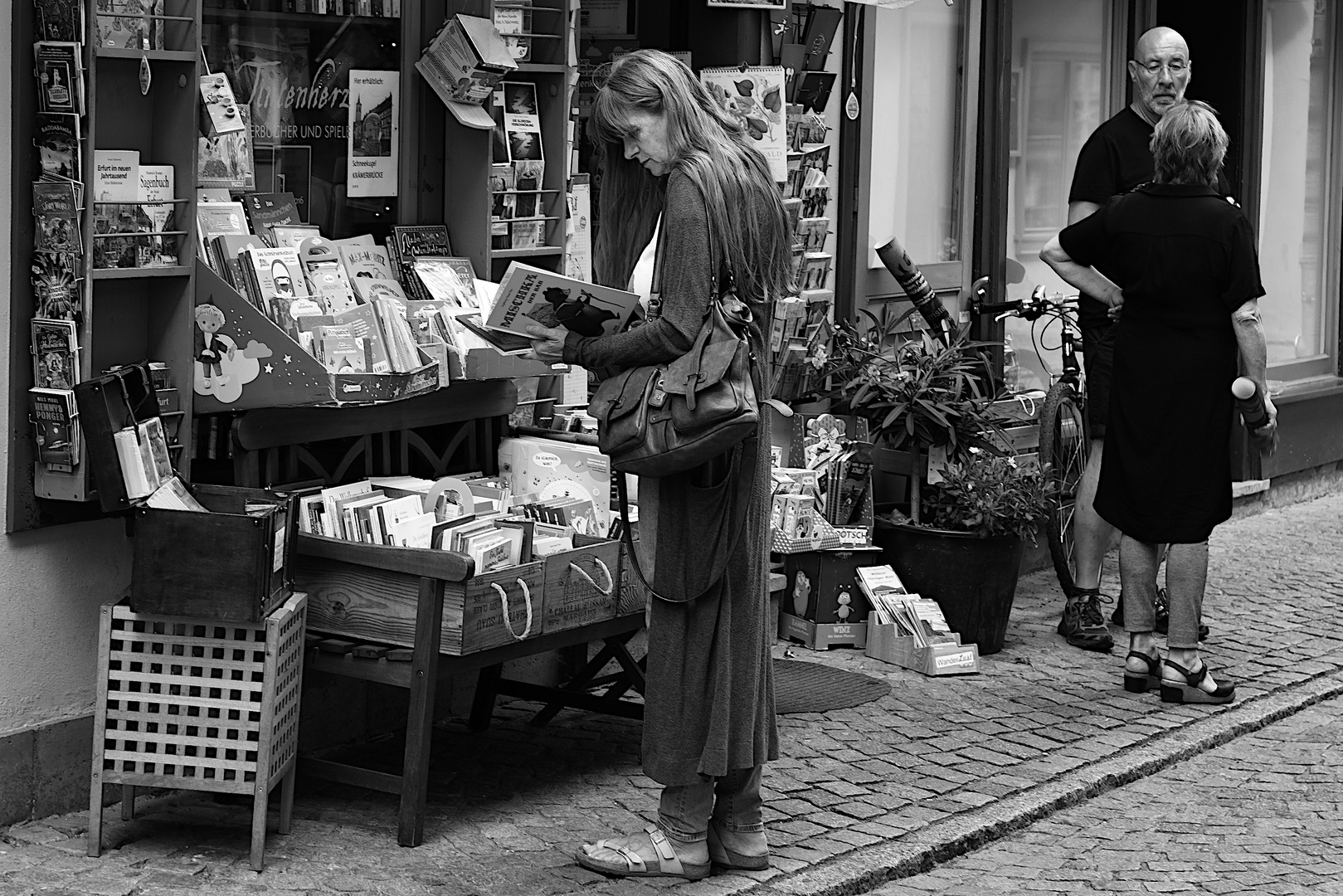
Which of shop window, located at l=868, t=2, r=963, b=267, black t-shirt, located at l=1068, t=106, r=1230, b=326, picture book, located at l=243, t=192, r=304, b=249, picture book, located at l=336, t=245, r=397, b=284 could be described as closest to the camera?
picture book, located at l=243, t=192, r=304, b=249

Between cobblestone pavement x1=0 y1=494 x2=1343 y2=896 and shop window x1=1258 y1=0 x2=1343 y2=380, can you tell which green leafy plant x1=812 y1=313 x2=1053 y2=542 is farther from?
shop window x1=1258 y1=0 x2=1343 y2=380

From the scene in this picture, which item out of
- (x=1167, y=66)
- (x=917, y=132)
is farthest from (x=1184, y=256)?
(x=917, y=132)

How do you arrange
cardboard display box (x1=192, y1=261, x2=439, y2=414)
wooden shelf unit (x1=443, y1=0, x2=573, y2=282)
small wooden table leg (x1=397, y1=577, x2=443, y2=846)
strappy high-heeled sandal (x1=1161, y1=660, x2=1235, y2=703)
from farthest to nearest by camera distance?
strappy high-heeled sandal (x1=1161, y1=660, x2=1235, y2=703) < wooden shelf unit (x1=443, y1=0, x2=573, y2=282) < cardboard display box (x1=192, y1=261, x2=439, y2=414) < small wooden table leg (x1=397, y1=577, x2=443, y2=846)

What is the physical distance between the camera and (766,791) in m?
5.29

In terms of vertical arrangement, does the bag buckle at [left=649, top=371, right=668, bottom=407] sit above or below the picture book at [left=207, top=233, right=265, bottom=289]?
below

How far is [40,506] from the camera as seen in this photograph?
4.55 metres

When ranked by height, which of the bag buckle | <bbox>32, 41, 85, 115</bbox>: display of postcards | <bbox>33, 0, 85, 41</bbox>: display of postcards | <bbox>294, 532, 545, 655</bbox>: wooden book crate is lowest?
<bbox>294, 532, 545, 655</bbox>: wooden book crate

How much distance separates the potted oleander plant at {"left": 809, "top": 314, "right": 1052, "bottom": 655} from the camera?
6.82 meters

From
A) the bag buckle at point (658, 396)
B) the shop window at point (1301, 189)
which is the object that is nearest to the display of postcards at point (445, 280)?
the bag buckle at point (658, 396)

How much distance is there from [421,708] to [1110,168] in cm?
411

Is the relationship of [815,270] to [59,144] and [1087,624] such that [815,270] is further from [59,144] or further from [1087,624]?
[59,144]

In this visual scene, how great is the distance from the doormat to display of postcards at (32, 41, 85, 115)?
9.95ft

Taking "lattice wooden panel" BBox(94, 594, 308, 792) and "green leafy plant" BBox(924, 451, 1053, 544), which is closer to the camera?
"lattice wooden panel" BBox(94, 594, 308, 792)

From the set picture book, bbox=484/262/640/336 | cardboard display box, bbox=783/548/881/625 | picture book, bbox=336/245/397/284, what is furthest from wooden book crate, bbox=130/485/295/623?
cardboard display box, bbox=783/548/881/625
